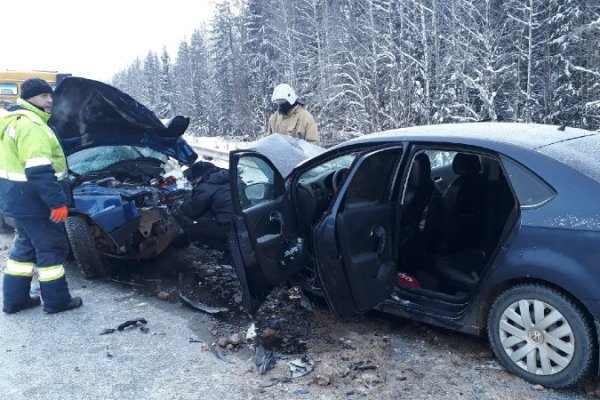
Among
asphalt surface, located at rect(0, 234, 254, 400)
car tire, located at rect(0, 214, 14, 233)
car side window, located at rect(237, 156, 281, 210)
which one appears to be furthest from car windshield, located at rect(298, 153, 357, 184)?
car tire, located at rect(0, 214, 14, 233)

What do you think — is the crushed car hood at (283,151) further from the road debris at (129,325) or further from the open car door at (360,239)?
the road debris at (129,325)

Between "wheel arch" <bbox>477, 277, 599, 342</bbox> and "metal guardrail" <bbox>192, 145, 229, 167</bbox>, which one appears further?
"metal guardrail" <bbox>192, 145, 229, 167</bbox>

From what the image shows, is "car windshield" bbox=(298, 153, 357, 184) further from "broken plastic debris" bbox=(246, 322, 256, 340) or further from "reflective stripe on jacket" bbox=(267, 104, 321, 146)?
"reflective stripe on jacket" bbox=(267, 104, 321, 146)

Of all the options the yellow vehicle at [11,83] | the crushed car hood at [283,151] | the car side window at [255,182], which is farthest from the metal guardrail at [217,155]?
the car side window at [255,182]

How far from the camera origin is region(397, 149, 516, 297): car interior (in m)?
3.60

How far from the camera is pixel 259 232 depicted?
3506mm

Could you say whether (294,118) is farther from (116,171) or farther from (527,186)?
(527,186)

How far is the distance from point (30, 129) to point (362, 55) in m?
19.3

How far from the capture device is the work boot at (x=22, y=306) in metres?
4.31

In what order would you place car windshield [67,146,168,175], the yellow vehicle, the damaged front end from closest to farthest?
1. the damaged front end
2. car windshield [67,146,168,175]
3. the yellow vehicle

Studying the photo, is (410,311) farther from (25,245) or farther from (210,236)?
(25,245)

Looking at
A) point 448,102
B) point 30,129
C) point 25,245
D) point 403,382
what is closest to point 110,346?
point 25,245

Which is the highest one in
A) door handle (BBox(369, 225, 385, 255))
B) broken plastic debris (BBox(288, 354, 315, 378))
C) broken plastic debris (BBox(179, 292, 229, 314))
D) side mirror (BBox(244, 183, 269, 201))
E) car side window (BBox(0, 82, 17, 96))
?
car side window (BBox(0, 82, 17, 96))

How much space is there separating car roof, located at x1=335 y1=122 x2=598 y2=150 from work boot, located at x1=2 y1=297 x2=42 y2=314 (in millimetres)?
3210
